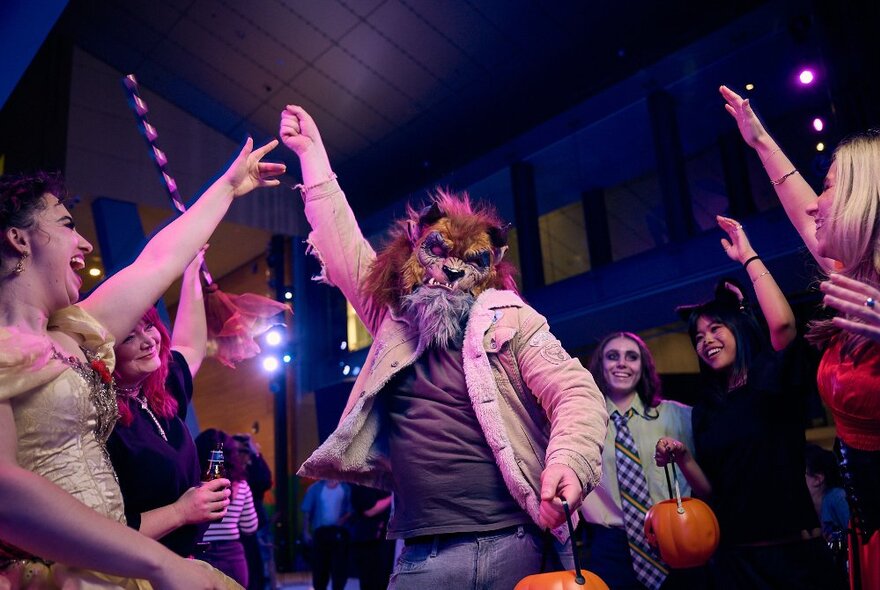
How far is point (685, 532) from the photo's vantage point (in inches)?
94.1

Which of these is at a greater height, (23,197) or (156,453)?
(23,197)

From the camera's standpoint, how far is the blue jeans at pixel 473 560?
5.52ft

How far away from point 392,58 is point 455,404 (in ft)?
26.8

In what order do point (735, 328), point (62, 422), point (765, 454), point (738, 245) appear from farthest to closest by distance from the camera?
point (735, 328)
point (738, 245)
point (765, 454)
point (62, 422)

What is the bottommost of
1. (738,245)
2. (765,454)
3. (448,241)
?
(765,454)

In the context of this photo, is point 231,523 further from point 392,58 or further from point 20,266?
point 392,58

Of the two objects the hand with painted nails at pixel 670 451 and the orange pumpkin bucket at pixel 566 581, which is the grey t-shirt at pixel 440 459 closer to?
the orange pumpkin bucket at pixel 566 581

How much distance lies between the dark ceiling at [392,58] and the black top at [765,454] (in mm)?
6780

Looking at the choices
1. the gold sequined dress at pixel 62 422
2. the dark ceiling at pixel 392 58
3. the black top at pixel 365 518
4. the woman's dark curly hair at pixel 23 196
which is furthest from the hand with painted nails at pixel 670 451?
the dark ceiling at pixel 392 58

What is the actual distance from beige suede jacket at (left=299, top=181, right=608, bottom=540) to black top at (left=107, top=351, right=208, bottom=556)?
0.36 meters

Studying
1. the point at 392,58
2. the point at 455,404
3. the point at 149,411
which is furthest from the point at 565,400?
the point at 392,58

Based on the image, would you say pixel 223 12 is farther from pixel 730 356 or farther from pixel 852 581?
pixel 852 581

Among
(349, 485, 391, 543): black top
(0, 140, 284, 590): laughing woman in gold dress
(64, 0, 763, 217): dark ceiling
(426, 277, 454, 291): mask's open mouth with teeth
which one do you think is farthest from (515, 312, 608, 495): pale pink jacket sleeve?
(64, 0, 763, 217): dark ceiling

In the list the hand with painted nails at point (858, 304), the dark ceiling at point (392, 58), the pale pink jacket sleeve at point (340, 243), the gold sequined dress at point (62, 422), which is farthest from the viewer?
the dark ceiling at point (392, 58)
